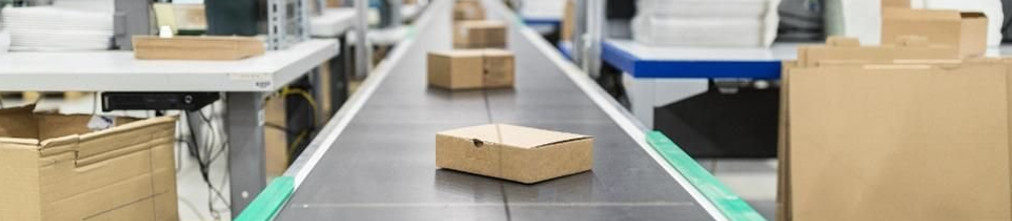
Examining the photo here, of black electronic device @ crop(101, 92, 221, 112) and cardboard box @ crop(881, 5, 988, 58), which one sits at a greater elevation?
cardboard box @ crop(881, 5, 988, 58)

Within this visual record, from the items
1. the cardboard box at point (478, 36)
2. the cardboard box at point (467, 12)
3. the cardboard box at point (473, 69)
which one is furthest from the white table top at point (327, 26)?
the cardboard box at point (467, 12)

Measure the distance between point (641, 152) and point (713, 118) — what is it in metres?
1.43

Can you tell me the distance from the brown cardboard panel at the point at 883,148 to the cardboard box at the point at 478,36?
229 centimetres

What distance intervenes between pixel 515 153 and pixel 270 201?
0.42 metres

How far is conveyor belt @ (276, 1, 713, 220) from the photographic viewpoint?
59.1 inches

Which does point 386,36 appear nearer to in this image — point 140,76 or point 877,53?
point 877,53

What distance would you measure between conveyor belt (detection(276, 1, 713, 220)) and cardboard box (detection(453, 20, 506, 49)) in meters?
1.82

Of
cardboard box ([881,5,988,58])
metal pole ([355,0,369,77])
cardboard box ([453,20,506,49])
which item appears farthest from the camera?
cardboard box ([453,20,506,49])

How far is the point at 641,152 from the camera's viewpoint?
1.99 m

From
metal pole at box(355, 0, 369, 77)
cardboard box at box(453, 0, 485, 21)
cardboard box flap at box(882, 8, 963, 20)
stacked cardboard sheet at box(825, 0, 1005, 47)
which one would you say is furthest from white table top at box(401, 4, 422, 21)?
cardboard box flap at box(882, 8, 963, 20)

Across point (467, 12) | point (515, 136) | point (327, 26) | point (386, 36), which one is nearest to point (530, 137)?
point (515, 136)

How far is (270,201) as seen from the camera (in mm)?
1523

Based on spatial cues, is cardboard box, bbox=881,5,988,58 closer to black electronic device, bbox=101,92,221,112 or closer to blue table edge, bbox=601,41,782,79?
blue table edge, bbox=601,41,782,79

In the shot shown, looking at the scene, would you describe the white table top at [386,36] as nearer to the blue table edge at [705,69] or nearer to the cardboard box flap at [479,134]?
the blue table edge at [705,69]
